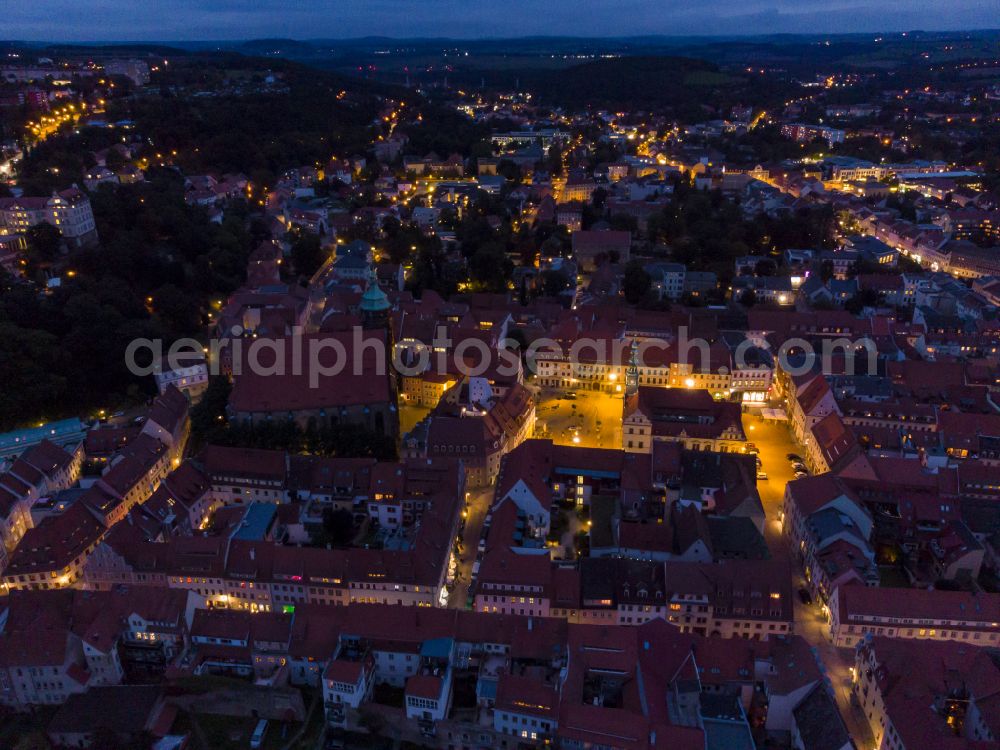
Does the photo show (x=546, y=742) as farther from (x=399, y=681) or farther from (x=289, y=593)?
(x=289, y=593)

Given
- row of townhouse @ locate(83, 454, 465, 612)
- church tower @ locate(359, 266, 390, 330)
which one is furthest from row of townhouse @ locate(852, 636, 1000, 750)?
church tower @ locate(359, 266, 390, 330)

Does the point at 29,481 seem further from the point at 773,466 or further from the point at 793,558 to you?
the point at 773,466

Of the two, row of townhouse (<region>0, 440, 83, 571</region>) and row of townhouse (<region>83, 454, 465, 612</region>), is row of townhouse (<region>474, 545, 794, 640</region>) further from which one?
row of townhouse (<region>0, 440, 83, 571</region>)

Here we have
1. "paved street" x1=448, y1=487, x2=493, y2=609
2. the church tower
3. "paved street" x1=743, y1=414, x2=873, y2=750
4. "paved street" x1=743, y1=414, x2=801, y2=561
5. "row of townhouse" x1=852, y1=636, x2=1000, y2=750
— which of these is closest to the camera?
"row of townhouse" x1=852, y1=636, x2=1000, y2=750

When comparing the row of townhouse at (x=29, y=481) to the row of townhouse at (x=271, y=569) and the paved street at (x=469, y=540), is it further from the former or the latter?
the paved street at (x=469, y=540)

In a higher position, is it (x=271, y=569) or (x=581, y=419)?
(x=271, y=569)

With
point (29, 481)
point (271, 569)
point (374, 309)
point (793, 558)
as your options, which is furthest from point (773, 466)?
point (29, 481)

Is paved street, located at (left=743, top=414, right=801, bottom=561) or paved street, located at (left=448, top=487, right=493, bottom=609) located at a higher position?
paved street, located at (left=743, top=414, right=801, bottom=561)

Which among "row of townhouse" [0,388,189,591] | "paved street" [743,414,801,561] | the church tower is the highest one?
the church tower

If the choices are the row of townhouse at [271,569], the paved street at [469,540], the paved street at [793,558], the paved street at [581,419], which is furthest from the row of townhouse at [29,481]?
the paved street at [793,558]
